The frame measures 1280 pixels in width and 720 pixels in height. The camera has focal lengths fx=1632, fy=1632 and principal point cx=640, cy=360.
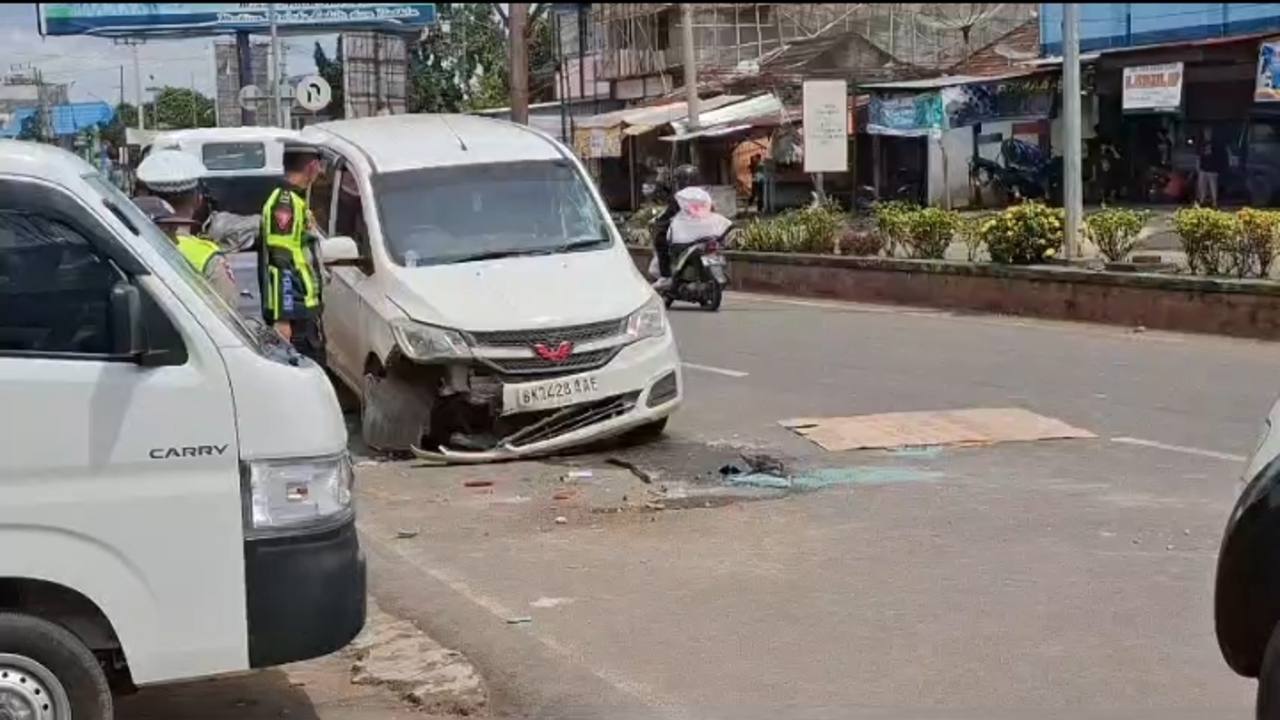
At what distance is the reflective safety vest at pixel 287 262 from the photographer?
31.4ft

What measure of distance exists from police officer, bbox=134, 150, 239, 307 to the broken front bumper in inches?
87.2

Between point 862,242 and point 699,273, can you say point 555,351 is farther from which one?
point 862,242

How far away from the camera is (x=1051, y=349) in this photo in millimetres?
14117

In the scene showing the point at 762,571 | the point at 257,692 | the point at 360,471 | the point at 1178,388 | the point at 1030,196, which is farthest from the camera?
the point at 1030,196

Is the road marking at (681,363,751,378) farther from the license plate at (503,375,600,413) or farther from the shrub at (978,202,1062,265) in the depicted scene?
the shrub at (978,202,1062,265)

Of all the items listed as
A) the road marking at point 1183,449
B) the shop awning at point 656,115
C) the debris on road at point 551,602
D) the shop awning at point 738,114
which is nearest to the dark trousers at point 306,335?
the debris on road at point 551,602

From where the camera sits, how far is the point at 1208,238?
15336mm

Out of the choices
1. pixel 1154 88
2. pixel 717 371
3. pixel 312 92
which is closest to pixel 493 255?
pixel 717 371

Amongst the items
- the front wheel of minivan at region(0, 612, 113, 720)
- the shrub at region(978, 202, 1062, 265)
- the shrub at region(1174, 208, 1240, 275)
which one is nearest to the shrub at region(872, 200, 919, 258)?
the shrub at region(978, 202, 1062, 265)

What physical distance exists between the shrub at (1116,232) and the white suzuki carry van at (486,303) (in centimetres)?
827

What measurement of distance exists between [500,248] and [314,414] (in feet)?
18.5

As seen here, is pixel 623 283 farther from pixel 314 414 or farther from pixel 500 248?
pixel 314 414

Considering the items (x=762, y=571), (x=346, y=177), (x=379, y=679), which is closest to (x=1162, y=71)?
(x=346, y=177)

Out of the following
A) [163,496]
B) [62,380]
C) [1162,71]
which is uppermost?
[1162,71]
